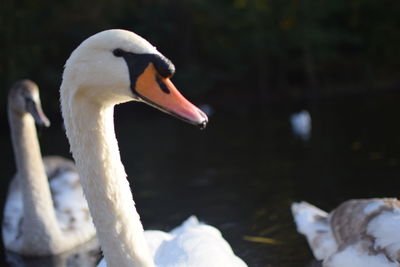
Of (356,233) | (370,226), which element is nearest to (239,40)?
(356,233)

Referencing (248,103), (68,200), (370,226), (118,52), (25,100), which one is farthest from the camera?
(248,103)

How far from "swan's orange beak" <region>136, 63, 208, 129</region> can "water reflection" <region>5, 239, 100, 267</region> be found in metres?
3.59

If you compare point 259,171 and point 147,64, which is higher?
point 147,64

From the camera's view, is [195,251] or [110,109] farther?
[195,251]

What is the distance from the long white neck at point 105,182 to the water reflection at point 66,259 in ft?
9.95

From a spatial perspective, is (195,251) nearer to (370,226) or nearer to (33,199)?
(370,226)

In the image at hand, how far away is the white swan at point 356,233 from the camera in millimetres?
4305

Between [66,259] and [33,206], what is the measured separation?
63 centimetres

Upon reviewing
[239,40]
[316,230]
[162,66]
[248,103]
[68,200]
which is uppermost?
[162,66]

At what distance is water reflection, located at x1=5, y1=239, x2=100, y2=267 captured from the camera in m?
6.02

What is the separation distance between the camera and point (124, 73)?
2.75 m

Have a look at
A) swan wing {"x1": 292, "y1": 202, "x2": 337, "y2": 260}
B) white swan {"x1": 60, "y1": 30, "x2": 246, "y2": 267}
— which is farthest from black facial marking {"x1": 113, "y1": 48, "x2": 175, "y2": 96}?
swan wing {"x1": 292, "y1": 202, "x2": 337, "y2": 260}

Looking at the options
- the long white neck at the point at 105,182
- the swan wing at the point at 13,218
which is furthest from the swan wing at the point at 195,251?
the swan wing at the point at 13,218

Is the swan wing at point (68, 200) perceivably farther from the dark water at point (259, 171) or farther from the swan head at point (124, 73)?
the swan head at point (124, 73)
